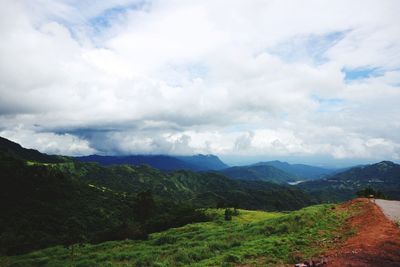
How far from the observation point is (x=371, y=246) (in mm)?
24812

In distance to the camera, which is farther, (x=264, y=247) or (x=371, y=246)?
(x=264, y=247)

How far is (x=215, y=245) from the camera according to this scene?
3541 cm

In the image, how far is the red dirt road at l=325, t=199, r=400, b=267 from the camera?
21578mm

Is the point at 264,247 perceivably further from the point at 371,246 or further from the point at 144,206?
the point at 144,206

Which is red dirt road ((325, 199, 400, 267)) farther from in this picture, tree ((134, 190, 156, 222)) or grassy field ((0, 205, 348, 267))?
tree ((134, 190, 156, 222))

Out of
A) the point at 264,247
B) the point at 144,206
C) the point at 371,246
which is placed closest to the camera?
the point at 371,246

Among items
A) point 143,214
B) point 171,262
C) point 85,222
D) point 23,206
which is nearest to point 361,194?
point 171,262

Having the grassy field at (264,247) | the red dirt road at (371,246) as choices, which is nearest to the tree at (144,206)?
the grassy field at (264,247)

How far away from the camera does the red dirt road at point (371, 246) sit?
850 inches

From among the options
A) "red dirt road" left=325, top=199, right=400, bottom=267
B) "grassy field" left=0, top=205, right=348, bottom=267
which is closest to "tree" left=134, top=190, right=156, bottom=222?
"grassy field" left=0, top=205, right=348, bottom=267

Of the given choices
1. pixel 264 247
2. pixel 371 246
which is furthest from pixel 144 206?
pixel 371 246

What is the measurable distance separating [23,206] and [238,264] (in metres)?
193

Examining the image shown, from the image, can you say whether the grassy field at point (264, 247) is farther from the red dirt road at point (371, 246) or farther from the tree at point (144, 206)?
the tree at point (144, 206)

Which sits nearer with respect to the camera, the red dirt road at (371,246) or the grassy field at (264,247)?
the red dirt road at (371,246)
